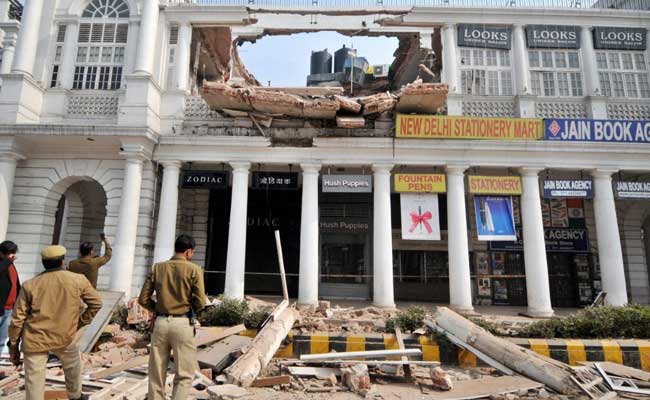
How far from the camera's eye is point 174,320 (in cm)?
443

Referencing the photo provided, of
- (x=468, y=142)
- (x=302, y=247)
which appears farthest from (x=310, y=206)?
(x=468, y=142)

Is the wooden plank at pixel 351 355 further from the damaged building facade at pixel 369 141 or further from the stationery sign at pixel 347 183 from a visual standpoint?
the stationery sign at pixel 347 183

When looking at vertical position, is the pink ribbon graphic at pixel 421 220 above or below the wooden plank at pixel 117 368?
above

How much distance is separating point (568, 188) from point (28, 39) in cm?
2037

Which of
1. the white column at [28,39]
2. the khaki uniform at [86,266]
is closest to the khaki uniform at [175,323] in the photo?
the khaki uniform at [86,266]

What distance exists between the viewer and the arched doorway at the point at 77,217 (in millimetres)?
15516

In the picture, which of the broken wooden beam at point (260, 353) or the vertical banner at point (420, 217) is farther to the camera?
the vertical banner at point (420, 217)

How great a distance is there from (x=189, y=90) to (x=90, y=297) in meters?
12.1

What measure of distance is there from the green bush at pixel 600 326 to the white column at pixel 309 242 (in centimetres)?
640

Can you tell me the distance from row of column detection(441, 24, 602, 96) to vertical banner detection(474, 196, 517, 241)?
14.2ft

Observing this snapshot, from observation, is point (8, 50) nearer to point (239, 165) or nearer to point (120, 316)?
point (239, 165)

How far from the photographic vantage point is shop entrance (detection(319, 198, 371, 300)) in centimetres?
1623

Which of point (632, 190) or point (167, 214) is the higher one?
point (632, 190)

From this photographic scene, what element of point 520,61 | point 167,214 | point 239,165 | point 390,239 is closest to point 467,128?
point 520,61
